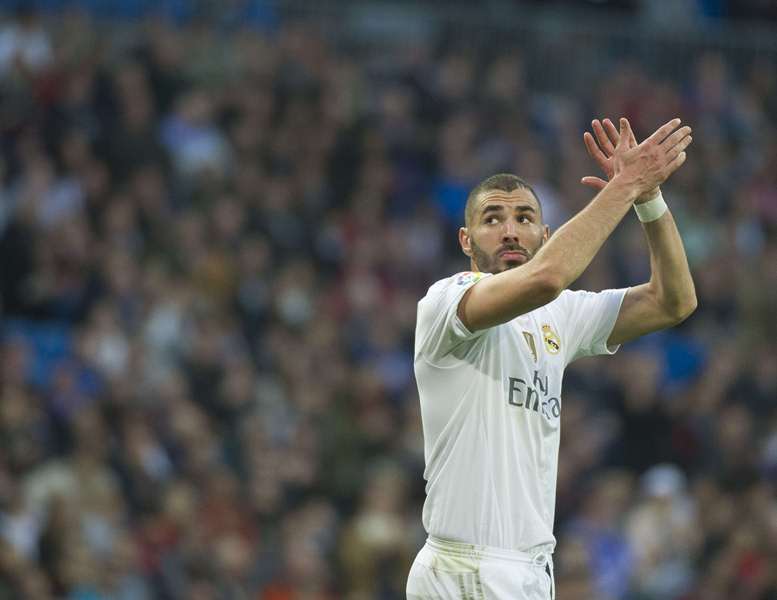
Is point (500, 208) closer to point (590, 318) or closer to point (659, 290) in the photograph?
point (590, 318)

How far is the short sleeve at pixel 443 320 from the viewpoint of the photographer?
5691 millimetres

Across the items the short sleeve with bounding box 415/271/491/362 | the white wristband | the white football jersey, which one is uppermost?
the white wristband

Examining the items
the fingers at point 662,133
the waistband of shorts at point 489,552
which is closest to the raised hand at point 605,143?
the fingers at point 662,133

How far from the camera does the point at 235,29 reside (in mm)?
16797

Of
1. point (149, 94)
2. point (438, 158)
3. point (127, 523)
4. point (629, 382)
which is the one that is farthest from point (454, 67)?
point (127, 523)

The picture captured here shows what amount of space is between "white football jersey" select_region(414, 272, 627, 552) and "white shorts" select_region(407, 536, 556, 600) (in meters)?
0.04

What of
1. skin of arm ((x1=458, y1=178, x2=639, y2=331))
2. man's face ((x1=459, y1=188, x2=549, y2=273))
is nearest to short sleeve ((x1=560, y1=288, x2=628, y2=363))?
man's face ((x1=459, y1=188, x2=549, y2=273))

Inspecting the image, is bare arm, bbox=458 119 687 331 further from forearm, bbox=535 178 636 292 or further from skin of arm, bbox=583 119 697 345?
skin of arm, bbox=583 119 697 345

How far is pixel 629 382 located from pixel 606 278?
1.47 metres

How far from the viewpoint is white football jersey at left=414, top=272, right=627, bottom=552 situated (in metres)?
5.79

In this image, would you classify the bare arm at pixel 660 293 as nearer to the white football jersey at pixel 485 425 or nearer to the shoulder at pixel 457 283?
the white football jersey at pixel 485 425

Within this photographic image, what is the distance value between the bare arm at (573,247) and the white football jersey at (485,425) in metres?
0.17

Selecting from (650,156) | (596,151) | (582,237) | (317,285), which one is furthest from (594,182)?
(317,285)

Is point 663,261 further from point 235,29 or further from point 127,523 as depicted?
point 235,29
